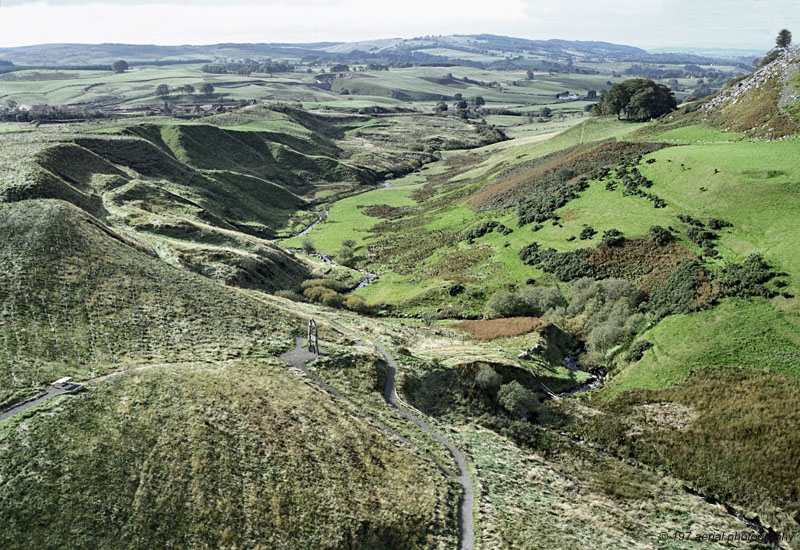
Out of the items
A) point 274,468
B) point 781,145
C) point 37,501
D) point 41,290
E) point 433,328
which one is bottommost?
point 433,328

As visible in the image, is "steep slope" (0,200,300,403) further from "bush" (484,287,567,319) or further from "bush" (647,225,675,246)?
"bush" (647,225,675,246)

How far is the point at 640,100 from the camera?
12800cm

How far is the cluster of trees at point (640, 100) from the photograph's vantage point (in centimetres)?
12762

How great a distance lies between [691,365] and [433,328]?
2871 cm

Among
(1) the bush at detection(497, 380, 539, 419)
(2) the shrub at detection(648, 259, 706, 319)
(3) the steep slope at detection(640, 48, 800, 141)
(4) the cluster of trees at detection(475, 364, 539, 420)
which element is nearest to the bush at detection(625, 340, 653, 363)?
(2) the shrub at detection(648, 259, 706, 319)

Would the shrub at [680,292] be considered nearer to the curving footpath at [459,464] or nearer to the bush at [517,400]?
the bush at [517,400]

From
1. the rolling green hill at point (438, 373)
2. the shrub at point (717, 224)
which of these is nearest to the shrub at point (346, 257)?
the rolling green hill at point (438, 373)

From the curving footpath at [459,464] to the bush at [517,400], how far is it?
8381 mm

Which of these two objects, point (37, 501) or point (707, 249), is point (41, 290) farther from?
point (707, 249)

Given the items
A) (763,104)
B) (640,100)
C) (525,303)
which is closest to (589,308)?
(525,303)

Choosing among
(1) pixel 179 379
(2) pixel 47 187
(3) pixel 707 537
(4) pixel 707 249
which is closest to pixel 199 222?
(2) pixel 47 187

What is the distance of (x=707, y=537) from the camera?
28.6 m

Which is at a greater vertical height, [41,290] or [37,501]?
[41,290]

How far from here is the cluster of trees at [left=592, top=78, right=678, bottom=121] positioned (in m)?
128
